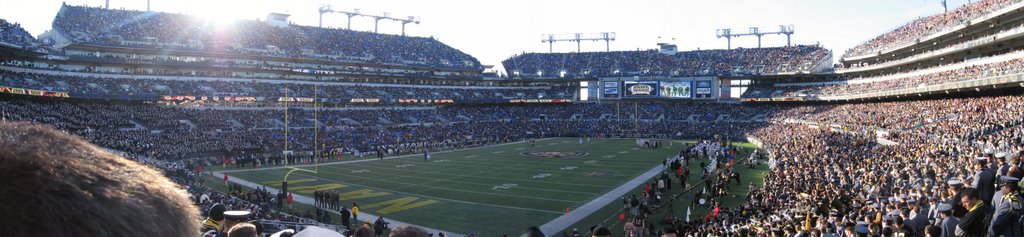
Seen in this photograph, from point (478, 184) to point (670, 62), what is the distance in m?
63.3

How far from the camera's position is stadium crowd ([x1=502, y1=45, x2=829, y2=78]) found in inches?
3152

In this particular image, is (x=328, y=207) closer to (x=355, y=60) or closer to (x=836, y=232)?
(x=836, y=232)

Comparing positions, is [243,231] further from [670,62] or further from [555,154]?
[670,62]

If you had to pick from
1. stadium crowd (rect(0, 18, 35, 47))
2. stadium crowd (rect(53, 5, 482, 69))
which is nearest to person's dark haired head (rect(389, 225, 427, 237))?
stadium crowd (rect(0, 18, 35, 47))

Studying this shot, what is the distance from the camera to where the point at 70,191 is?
146 cm

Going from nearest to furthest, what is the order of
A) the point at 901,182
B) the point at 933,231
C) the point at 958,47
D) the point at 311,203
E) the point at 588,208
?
the point at 933,231, the point at 901,182, the point at 588,208, the point at 311,203, the point at 958,47

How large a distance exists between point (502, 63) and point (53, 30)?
61.3m

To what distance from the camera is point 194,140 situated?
40531mm

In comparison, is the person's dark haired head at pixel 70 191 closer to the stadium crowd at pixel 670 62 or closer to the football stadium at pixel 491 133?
the football stadium at pixel 491 133

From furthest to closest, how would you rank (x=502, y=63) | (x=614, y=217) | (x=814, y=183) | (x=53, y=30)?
1. (x=502, y=63)
2. (x=53, y=30)
3. (x=614, y=217)
4. (x=814, y=183)

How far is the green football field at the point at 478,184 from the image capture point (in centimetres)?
2147

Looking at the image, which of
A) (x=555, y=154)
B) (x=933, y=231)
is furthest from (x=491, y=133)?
(x=933, y=231)

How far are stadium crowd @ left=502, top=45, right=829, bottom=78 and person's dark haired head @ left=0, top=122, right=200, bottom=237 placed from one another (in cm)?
8183

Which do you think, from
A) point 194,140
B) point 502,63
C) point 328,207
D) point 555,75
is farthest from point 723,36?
point 328,207
